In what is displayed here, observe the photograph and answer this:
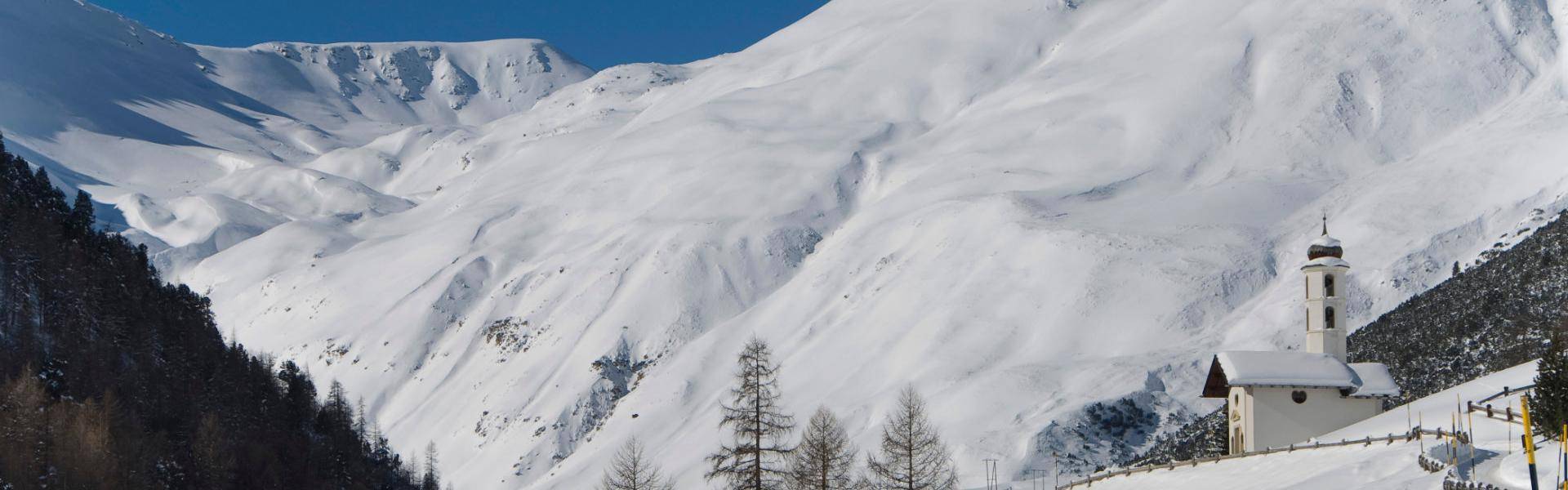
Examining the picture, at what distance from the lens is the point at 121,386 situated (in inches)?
3730

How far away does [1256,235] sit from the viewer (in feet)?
575

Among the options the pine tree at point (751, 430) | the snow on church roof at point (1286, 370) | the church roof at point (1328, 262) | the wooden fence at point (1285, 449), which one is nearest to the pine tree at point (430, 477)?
the snow on church roof at point (1286, 370)

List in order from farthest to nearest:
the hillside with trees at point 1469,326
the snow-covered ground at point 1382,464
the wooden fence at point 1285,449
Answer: the hillside with trees at point 1469,326 → the wooden fence at point 1285,449 → the snow-covered ground at point 1382,464

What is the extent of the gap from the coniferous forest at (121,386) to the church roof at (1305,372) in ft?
161

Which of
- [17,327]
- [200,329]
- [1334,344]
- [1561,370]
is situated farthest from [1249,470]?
[200,329]

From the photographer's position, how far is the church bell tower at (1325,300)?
86750 mm

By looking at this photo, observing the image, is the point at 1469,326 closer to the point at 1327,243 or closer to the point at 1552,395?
the point at 1327,243

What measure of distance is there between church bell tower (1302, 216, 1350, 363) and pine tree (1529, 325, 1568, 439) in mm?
36270

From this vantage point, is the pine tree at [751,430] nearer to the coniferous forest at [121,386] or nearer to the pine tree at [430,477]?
the coniferous forest at [121,386]

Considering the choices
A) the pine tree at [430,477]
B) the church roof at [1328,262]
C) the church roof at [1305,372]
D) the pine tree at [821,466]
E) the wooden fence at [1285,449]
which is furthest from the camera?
the pine tree at [430,477]

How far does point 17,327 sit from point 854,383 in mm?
86635

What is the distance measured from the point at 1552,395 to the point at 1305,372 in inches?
1361

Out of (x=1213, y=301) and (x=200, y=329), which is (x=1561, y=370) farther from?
(x=1213, y=301)

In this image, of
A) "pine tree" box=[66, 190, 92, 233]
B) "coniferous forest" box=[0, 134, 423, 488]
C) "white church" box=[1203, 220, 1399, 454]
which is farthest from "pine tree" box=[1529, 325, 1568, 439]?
"pine tree" box=[66, 190, 92, 233]
